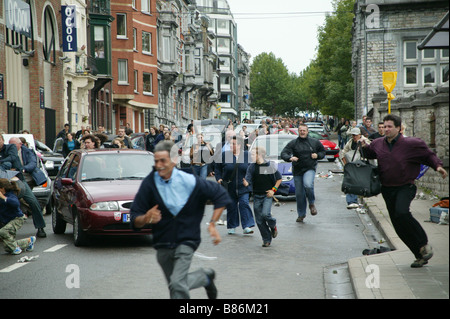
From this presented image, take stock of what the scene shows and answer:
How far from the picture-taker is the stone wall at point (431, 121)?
54.9 feet

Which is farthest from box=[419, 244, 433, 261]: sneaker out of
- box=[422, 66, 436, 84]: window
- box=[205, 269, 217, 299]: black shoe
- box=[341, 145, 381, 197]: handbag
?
box=[422, 66, 436, 84]: window

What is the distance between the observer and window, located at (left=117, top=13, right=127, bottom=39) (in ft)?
178

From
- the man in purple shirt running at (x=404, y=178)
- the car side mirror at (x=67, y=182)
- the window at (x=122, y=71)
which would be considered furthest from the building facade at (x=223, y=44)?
the man in purple shirt running at (x=404, y=178)

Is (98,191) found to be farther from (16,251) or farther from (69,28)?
(69,28)

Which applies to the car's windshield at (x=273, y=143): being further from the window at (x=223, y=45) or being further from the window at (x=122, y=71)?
the window at (x=223, y=45)

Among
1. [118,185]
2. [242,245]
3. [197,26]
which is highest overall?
[197,26]

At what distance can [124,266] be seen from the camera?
10172 mm

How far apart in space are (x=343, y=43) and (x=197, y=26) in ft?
80.9

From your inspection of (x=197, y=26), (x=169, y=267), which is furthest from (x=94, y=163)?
(x=197, y=26)

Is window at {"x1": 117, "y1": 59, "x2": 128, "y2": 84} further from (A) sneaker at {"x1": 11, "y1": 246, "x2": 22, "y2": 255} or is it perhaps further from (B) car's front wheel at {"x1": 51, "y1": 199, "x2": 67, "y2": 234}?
(A) sneaker at {"x1": 11, "y1": 246, "x2": 22, "y2": 255}

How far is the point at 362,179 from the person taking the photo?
9.53 m

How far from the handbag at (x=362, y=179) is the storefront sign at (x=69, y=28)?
28.9 meters

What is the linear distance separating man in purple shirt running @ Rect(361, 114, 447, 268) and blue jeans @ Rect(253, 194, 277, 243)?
3.10 metres
